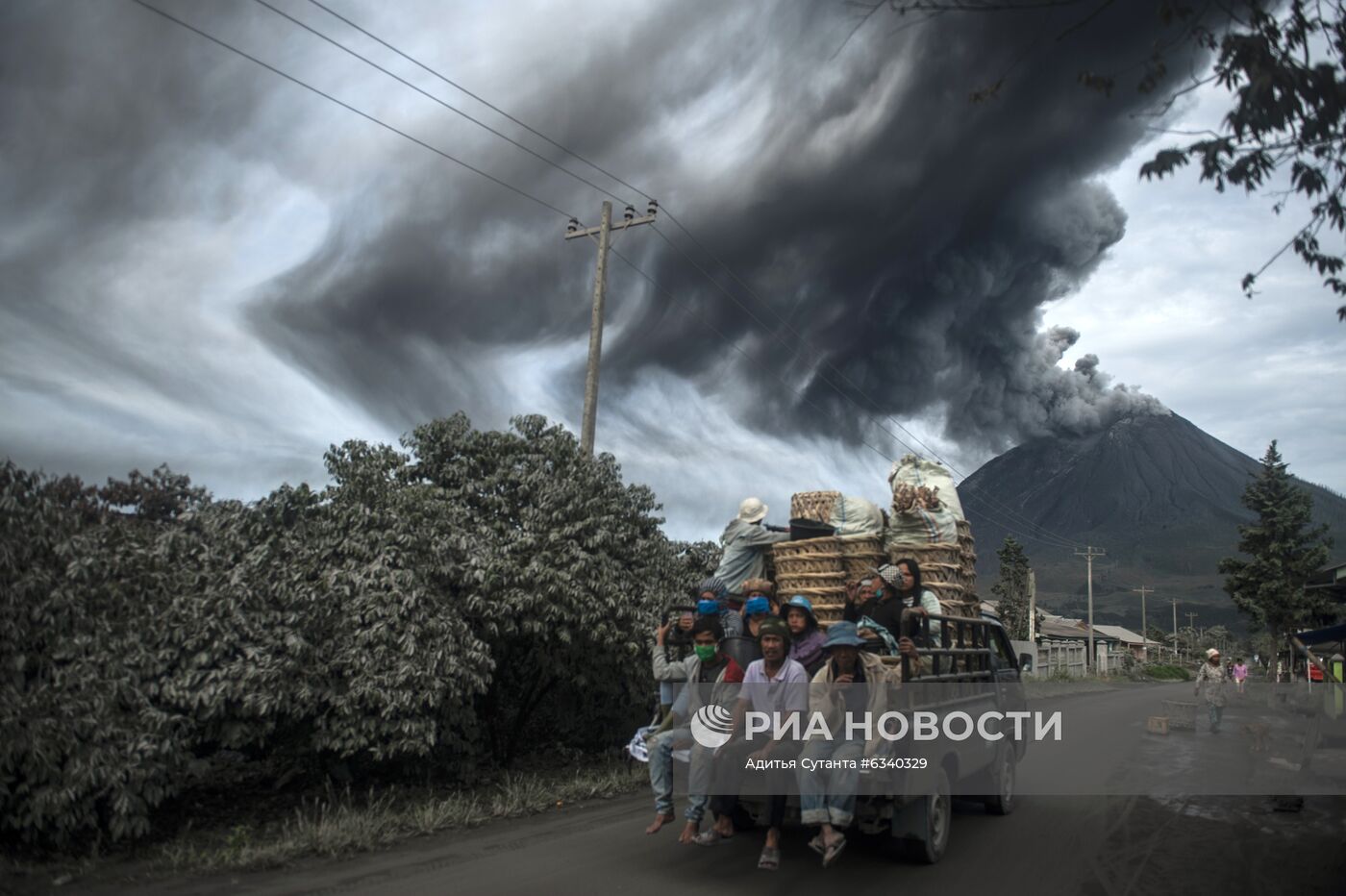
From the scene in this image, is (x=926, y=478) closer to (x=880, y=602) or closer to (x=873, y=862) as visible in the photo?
(x=880, y=602)

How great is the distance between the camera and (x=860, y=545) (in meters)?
8.48

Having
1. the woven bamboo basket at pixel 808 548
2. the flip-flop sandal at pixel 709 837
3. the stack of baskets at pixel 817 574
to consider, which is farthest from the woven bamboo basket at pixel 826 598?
the flip-flop sandal at pixel 709 837

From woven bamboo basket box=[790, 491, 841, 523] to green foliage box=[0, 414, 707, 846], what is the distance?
95.3 inches

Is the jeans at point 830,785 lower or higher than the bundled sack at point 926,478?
lower

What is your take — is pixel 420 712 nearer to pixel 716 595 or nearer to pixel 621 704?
pixel 716 595

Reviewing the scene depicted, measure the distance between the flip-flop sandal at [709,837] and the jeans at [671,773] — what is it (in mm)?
273

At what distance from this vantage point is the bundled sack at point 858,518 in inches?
344

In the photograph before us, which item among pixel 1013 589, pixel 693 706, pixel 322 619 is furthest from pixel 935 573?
pixel 1013 589

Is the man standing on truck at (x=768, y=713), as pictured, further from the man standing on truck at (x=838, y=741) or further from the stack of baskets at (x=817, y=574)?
the stack of baskets at (x=817, y=574)

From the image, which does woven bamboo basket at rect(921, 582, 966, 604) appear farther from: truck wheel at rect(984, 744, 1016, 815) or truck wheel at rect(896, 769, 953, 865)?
truck wheel at rect(896, 769, 953, 865)

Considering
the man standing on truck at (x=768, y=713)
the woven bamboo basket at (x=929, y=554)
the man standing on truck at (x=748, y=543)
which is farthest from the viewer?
the man standing on truck at (x=748, y=543)

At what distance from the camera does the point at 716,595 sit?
8695 mm

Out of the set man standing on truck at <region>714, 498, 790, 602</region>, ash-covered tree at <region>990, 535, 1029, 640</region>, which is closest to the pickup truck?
man standing on truck at <region>714, 498, 790, 602</region>

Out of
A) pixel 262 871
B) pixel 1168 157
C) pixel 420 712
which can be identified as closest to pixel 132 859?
pixel 262 871
